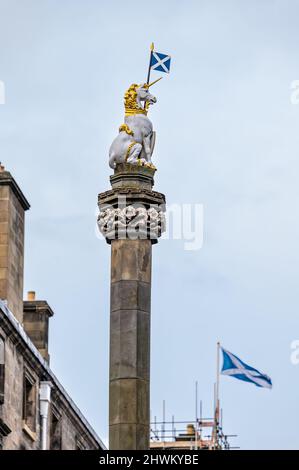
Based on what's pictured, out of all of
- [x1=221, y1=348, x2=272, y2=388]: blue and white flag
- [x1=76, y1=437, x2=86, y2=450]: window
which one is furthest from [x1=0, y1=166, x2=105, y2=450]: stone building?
[x1=221, y1=348, x2=272, y2=388]: blue and white flag

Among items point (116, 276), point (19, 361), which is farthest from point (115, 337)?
point (19, 361)

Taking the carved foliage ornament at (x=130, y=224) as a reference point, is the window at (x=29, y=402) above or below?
above

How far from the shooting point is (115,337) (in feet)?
175

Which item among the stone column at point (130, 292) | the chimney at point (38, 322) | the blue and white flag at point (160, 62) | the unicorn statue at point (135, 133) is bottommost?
the stone column at point (130, 292)

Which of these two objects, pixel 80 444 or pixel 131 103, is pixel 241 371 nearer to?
pixel 80 444

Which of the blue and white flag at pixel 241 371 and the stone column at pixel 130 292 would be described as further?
the blue and white flag at pixel 241 371

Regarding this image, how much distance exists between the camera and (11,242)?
8562 centimetres

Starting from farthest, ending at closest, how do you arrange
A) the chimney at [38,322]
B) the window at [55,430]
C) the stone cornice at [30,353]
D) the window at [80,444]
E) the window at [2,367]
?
the window at [80,444]
the chimney at [38,322]
the window at [55,430]
the stone cornice at [30,353]
the window at [2,367]

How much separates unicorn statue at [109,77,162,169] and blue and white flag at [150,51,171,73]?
1.18 feet

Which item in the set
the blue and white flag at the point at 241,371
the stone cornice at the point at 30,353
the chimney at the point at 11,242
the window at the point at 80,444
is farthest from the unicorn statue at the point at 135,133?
the window at the point at 80,444

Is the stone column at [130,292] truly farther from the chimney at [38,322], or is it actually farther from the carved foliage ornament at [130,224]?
the chimney at [38,322]

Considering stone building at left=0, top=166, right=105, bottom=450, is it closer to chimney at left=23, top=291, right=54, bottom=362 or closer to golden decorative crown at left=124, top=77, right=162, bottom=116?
chimney at left=23, top=291, right=54, bottom=362

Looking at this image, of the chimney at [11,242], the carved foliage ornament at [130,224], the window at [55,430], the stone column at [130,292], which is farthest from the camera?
the window at [55,430]

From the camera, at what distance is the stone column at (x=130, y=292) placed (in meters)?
52.6
